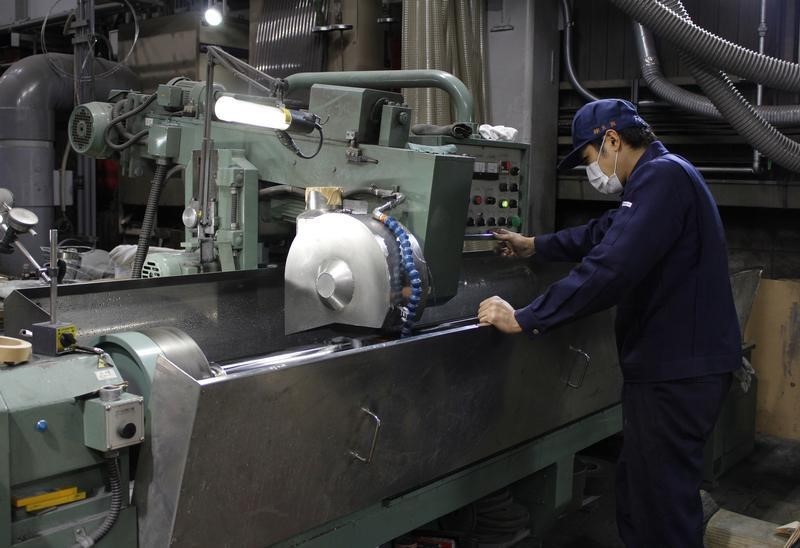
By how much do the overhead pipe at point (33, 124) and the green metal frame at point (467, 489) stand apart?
10.3ft

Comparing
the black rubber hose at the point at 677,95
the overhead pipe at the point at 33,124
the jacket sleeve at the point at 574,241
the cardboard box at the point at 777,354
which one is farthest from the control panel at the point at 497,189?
the overhead pipe at the point at 33,124

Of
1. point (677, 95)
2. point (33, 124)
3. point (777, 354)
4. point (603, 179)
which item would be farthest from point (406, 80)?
point (33, 124)

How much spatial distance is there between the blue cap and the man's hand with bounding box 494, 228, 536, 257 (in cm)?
43

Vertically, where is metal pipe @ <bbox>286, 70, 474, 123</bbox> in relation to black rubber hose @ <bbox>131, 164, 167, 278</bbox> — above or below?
above

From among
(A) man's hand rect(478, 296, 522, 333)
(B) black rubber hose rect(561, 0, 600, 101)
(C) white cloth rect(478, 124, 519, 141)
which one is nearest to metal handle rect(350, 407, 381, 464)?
(A) man's hand rect(478, 296, 522, 333)

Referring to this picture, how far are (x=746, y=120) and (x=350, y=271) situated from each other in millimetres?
2124

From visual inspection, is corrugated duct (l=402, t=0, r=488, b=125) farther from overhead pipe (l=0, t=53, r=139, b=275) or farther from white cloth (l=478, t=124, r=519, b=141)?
overhead pipe (l=0, t=53, r=139, b=275)

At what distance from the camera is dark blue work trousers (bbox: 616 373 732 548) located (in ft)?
5.51

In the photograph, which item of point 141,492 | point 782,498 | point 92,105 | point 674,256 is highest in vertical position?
point 92,105

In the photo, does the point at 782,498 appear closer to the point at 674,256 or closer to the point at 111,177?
the point at 674,256

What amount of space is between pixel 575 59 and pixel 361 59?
1042 mm

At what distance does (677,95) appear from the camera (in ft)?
11.0

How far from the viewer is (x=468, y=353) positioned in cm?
158

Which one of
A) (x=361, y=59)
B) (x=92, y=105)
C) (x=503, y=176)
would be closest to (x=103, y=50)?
(x=361, y=59)
